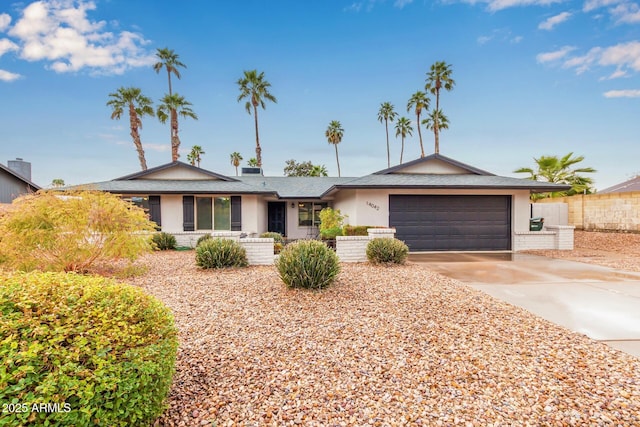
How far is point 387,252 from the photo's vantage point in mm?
8844

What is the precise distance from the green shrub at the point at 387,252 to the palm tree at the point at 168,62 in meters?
23.7

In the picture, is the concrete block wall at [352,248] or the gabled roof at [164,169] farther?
the gabled roof at [164,169]

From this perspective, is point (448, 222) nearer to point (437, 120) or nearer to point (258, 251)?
point (258, 251)

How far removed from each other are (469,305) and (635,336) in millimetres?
2005

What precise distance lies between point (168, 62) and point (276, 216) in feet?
55.3

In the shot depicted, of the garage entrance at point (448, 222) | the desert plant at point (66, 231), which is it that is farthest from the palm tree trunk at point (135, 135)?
the garage entrance at point (448, 222)

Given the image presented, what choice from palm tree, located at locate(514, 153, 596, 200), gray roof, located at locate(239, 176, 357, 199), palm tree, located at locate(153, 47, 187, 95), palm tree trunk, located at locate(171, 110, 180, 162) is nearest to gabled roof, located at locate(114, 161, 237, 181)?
gray roof, located at locate(239, 176, 357, 199)

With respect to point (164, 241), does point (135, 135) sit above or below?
above

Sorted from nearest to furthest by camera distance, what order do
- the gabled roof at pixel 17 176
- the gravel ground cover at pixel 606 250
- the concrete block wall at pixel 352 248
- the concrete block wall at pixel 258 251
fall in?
1. the concrete block wall at pixel 258 251
2. the gravel ground cover at pixel 606 250
3. the concrete block wall at pixel 352 248
4. the gabled roof at pixel 17 176

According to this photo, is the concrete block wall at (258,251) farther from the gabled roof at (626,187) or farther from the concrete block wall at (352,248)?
the gabled roof at (626,187)

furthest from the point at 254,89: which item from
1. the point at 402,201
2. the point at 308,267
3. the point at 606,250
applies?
the point at 606,250

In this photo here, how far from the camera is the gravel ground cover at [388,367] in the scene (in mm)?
2506

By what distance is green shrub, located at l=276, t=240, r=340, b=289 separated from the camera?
Result: 5898 mm

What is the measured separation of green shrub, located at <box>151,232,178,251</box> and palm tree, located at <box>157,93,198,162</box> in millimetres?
13921
